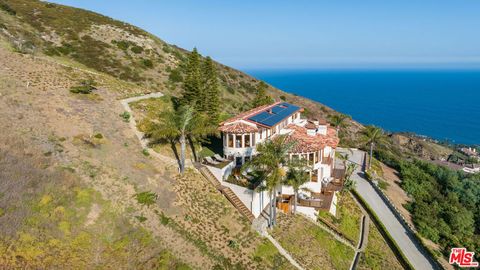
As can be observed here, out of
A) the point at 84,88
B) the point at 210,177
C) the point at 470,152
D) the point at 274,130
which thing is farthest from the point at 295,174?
the point at 470,152

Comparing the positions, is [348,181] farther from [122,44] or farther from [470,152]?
[470,152]

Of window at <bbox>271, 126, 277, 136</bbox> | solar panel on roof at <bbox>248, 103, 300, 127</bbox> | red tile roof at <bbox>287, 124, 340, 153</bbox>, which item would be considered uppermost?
solar panel on roof at <bbox>248, 103, 300, 127</bbox>

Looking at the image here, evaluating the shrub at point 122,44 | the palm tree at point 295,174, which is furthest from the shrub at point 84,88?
the shrub at point 122,44

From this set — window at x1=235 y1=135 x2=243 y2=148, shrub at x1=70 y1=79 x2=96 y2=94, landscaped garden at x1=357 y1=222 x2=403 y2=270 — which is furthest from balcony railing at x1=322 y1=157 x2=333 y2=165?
shrub at x1=70 y1=79 x2=96 y2=94

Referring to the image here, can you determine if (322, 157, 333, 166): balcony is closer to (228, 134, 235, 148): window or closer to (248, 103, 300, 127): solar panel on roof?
(248, 103, 300, 127): solar panel on roof

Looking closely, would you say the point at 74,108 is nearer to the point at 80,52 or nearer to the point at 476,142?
the point at 80,52

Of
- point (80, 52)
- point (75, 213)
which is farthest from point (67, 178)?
point (80, 52)
